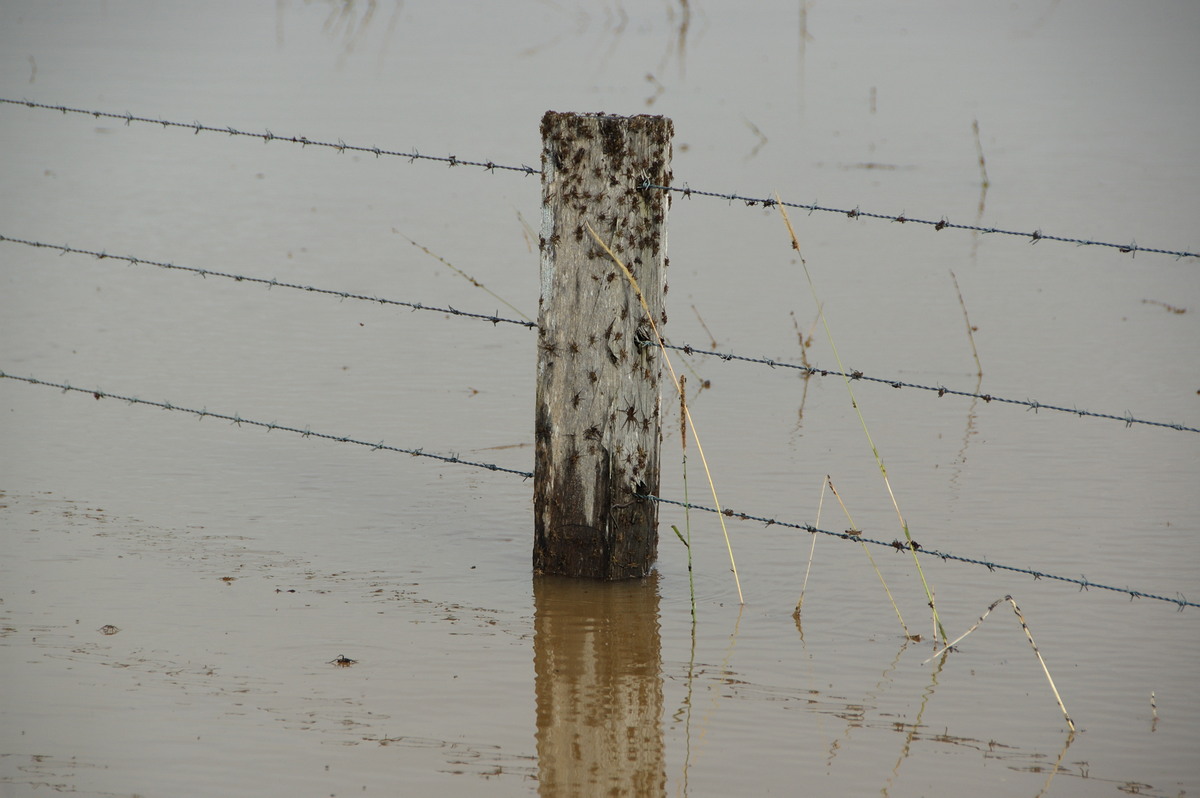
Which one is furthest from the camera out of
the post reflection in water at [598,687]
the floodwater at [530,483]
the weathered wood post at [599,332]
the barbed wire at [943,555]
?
the weathered wood post at [599,332]

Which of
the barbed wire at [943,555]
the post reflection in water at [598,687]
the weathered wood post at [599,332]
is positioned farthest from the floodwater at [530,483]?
the weathered wood post at [599,332]

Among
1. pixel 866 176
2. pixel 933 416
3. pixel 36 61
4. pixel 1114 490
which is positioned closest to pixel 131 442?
pixel 933 416

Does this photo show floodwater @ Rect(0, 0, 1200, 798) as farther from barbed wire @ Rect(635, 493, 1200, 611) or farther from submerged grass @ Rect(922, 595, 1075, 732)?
barbed wire @ Rect(635, 493, 1200, 611)

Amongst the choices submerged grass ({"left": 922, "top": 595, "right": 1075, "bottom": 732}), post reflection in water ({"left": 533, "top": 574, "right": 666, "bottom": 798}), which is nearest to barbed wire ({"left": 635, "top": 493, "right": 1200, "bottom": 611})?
submerged grass ({"left": 922, "top": 595, "right": 1075, "bottom": 732})

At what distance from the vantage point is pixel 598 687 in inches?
170

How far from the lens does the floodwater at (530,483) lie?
3.93m

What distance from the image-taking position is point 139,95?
16.9 m

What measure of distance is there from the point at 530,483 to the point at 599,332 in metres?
1.71

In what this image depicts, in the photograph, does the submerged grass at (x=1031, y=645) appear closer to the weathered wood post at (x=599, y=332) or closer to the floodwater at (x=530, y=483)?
the floodwater at (x=530, y=483)

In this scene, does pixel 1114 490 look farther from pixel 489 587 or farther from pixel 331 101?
pixel 331 101

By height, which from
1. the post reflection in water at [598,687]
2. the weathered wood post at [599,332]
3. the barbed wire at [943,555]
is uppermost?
the weathered wood post at [599,332]

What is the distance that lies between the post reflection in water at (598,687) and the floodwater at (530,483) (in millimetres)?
16

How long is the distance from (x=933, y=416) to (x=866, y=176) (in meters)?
6.47

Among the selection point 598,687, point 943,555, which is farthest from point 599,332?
point 943,555
